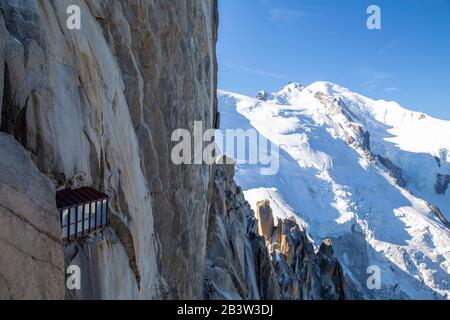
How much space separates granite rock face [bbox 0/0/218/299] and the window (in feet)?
1.20

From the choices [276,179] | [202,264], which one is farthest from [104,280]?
[276,179]

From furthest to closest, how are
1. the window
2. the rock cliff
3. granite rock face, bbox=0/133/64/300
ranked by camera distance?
the window → the rock cliff → granite rock face, bbox=0/133/64/300

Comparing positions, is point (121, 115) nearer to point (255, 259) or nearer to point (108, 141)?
point (108, 141)

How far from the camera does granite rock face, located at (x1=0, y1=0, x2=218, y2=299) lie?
10.6 meters

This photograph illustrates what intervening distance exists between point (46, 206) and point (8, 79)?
11.0 feet

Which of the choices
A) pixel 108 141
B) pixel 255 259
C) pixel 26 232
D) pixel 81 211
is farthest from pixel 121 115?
pixel 255 259

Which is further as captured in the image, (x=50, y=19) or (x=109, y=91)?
(x=109, y=91)

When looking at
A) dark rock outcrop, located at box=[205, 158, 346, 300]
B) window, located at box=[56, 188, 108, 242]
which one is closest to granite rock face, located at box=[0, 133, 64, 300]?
window, located at box=[56, 188, 108, 242]

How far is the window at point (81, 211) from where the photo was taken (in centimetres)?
1058

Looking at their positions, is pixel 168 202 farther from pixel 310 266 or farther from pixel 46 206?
pixel 310 266

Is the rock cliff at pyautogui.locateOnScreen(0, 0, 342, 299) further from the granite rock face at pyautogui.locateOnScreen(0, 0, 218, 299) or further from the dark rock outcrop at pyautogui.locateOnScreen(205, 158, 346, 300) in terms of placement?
the dark rock outcrop at pyautogui.locateOnScreen(205, 158, 346, 300)

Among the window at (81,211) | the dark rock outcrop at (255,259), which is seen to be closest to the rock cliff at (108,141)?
the window at (81,211)

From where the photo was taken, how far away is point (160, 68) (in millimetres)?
19984
